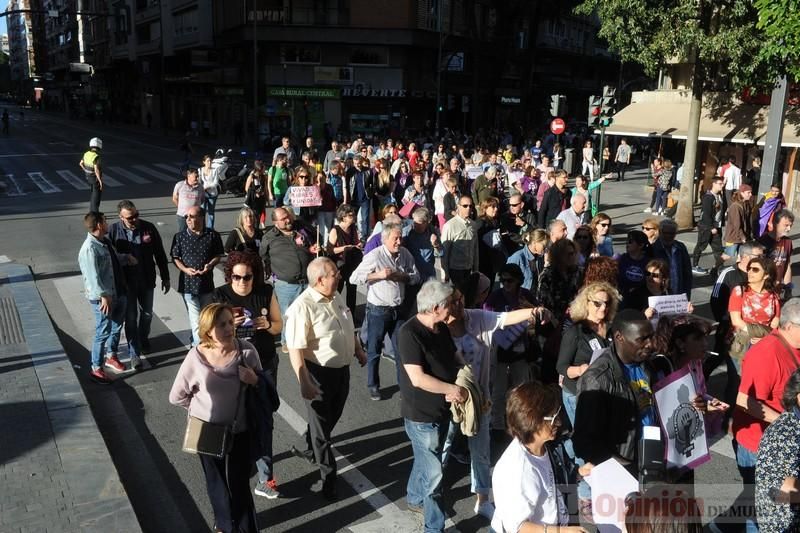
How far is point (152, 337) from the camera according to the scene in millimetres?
8875

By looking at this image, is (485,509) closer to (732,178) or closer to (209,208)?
(209,208)

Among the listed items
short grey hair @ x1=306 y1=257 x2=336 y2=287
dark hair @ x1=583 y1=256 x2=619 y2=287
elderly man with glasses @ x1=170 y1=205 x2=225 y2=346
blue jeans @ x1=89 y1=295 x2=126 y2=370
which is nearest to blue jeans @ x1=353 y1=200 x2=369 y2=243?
elderly man with glasses @ x1=170 y1=205 x2=225 y2=346

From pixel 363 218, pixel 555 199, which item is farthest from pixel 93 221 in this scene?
pixel 363 218

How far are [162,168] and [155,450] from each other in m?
26.0

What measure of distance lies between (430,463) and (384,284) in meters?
2.60

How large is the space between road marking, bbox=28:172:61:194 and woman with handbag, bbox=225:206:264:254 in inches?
687

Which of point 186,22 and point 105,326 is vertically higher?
point 186,22

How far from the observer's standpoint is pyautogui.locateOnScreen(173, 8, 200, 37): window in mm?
52219

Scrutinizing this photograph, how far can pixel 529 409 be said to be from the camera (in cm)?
344

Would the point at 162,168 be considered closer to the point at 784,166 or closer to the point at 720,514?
the point at 784,166

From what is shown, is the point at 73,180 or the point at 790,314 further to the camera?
the point at 73,180

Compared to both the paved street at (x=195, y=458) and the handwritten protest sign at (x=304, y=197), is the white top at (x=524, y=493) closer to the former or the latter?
the paved street at (x=195, y=458)

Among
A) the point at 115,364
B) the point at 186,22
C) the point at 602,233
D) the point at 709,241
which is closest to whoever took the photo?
the point at 115,364

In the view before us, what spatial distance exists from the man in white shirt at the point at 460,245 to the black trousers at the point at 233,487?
4336 millimetres
